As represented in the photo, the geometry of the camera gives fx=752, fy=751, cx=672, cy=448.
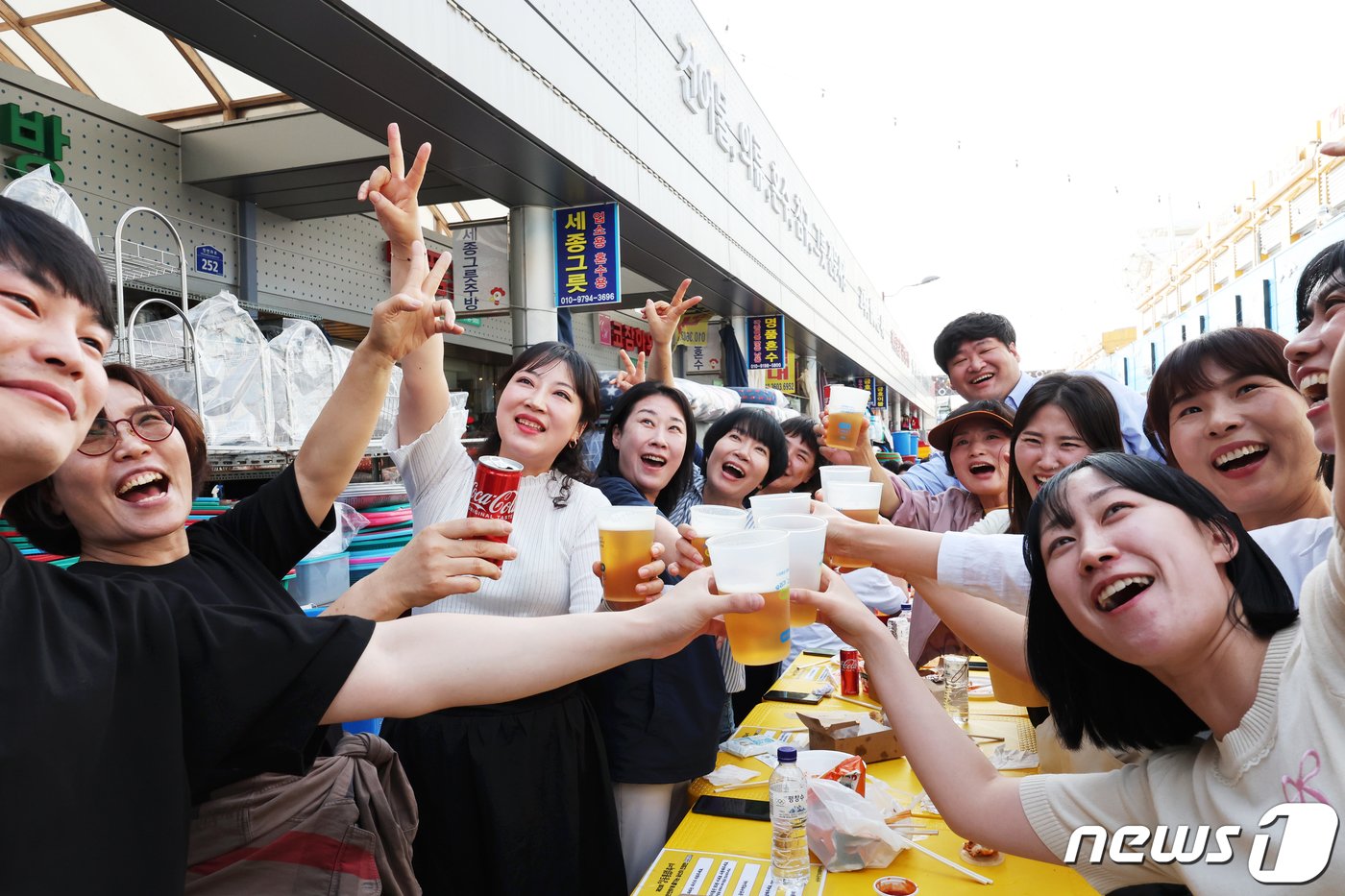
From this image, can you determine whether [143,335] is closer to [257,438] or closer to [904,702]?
[257,438]

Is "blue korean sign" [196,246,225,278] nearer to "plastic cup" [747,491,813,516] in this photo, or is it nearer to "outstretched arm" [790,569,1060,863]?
"plastic cup" [747,491,813,516]

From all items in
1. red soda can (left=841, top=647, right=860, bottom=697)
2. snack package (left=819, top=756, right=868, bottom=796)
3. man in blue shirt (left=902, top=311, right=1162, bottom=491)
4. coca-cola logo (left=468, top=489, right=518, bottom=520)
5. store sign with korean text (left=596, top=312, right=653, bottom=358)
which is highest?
store sign with korean text (left=596, top=312, right=653, bottom=358)

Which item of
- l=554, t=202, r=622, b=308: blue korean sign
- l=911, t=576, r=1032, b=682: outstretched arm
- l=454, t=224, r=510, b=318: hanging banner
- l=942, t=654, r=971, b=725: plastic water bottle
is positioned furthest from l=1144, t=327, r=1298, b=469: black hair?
l=454, t=224, r=510, b=318: hanging banner

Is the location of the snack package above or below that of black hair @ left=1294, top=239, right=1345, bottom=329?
below

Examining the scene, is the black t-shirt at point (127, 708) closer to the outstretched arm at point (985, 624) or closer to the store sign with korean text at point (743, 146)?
the outstretched arm at point (985, 624)

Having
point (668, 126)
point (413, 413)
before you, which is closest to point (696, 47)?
point (668, 126)

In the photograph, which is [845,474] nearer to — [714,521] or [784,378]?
[714,521]

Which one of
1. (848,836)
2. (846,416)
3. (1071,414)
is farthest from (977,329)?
(848,836)

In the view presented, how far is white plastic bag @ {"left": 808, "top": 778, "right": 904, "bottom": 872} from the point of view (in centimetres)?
170

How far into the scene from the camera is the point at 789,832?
165 cm

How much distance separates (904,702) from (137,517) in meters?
1.60

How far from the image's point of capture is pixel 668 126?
22.9 feet

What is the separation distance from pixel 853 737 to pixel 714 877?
718 millimetres

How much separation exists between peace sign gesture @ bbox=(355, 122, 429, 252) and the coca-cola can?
85cm
